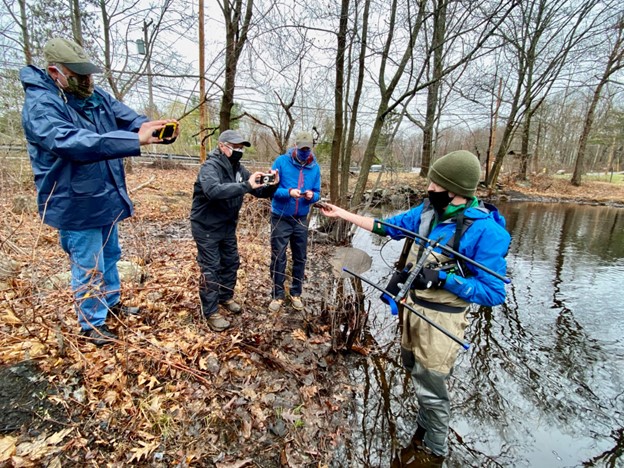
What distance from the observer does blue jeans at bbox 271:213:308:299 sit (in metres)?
3.84

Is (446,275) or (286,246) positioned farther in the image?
(286,246)

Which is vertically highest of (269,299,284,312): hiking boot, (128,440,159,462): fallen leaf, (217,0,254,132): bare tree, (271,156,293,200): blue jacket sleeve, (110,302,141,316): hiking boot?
(217,0,254,132): bare tree

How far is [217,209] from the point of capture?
304 cm

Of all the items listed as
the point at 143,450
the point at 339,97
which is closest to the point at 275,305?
the point at 143,450

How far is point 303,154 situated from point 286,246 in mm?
1204

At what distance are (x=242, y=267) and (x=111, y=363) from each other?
263cm

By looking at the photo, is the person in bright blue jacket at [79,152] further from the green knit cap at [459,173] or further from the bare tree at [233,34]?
the bare tree at [233,34]

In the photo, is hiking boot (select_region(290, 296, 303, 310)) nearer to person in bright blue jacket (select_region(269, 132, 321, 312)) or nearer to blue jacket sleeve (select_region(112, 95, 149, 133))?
person in bright blue jacket (select_region(269, 132, 321, 312))

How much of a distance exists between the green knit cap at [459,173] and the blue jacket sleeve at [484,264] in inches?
9.5

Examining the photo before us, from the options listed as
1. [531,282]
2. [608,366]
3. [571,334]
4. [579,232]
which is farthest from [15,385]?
[579,232]

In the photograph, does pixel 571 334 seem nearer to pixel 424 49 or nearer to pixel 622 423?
pixel 622 423

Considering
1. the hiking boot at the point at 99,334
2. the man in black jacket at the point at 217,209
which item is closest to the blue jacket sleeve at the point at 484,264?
the man in black jacket at the point at 217,209

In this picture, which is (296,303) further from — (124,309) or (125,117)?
(125,117)

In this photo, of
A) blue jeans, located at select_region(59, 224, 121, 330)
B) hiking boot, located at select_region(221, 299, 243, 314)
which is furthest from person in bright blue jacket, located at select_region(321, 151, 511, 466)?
blue jeans, located at select_region(59, 224, 121, 330)
